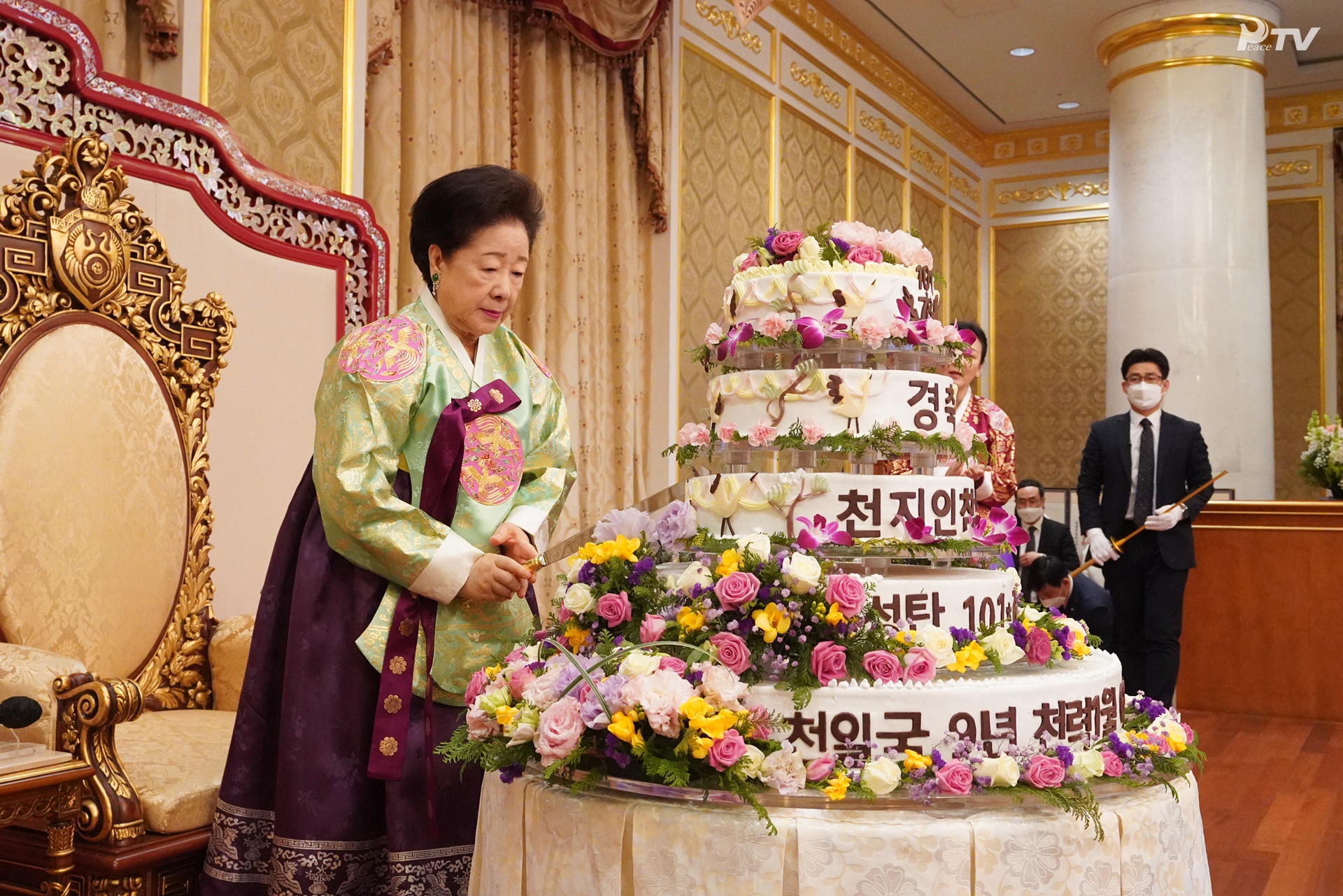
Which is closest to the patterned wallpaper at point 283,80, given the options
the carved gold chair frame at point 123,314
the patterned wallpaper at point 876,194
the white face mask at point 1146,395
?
the carved gold chair frame at point 123,314

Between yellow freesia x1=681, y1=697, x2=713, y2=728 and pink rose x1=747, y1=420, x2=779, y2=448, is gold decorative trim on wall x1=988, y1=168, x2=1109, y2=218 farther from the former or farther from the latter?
yellow freesia x1=681, y1=697, x2=713, y2=728

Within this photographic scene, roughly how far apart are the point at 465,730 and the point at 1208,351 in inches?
258

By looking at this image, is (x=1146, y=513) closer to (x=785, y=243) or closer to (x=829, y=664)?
(x=785, y=243)

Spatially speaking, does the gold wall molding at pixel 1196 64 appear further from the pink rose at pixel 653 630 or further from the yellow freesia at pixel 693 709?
the yellow freesia at pixel 693 709

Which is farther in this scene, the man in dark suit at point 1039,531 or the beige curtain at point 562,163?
the man in dark suit at point 1039,531

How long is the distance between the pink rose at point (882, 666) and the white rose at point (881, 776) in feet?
0.40

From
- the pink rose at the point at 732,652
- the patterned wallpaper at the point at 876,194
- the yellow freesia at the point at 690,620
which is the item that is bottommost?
→ the pink rose at the point at 732,652

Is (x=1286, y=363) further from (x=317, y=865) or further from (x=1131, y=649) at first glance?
(x=317, y=865)

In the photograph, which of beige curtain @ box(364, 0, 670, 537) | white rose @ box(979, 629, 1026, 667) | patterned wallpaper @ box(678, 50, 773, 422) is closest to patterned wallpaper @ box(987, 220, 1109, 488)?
patterned wallpaper @ box(678, 50, 773, 422)

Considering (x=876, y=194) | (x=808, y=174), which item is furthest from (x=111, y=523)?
(x=876, y=194)

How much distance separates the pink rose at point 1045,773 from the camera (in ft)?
5.04

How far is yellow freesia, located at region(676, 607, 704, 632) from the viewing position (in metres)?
1.66

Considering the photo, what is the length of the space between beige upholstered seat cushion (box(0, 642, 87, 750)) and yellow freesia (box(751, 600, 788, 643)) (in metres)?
1.17

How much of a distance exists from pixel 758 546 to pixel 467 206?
78 centimetres
